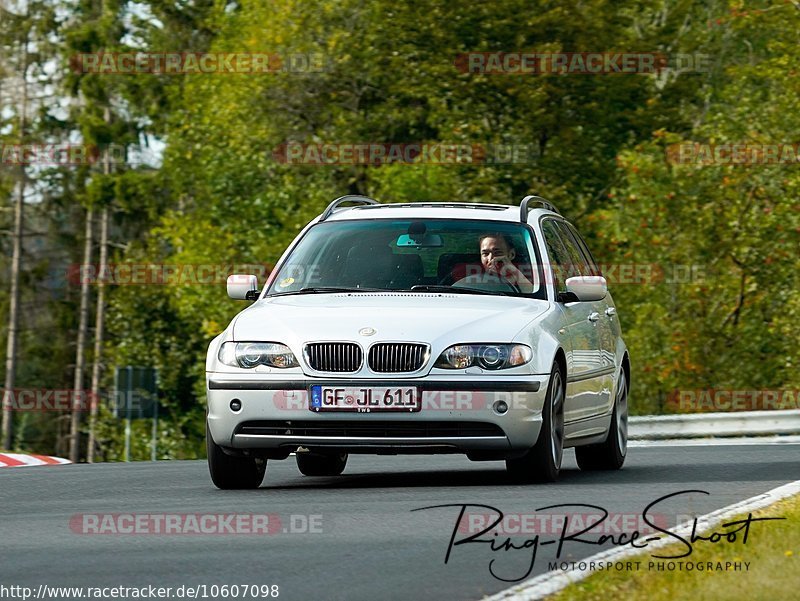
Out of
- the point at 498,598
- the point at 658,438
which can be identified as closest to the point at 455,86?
the point at 658,438

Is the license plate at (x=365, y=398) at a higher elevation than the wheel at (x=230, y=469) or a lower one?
higher

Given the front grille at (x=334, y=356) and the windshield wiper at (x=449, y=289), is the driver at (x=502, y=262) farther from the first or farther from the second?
the front grille at (x=334, y=356)

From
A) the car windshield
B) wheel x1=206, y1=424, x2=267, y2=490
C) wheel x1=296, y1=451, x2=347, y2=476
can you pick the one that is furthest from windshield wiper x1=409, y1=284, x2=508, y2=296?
wheel x1=296, y1=451, x2=347, y2=476

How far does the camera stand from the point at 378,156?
42875 millimetres

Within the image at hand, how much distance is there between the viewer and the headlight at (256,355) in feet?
35.8

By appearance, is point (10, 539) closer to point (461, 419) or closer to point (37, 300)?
point (461, 419)

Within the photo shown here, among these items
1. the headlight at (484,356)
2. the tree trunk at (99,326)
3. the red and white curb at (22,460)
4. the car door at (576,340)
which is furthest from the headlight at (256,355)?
the tree trunk at (99,326)

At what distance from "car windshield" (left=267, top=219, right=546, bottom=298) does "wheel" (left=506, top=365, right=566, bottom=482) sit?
0.81 metres

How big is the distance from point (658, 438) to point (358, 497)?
35.0 feet

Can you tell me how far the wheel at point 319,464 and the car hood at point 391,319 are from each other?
1938mm

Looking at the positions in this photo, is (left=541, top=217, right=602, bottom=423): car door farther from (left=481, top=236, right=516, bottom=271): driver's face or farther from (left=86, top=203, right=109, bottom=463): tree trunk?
(left=86, top=203, right=109, bottom=463): tree trunk

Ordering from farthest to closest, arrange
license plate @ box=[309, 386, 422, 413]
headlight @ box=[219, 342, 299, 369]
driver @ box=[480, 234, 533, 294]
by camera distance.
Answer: driver @ box=[480, 234, 533, 294], headlight @ box=[219, 342, 299, 369], license plate @ box=[309, 386, 422, 413]

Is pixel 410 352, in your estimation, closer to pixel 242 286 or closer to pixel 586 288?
pixel 586 288

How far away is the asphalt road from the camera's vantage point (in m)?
7.22
